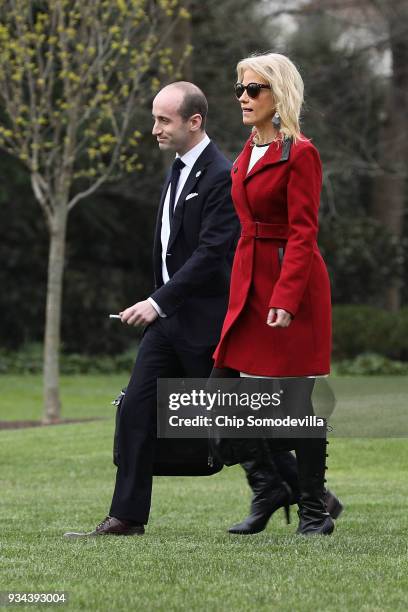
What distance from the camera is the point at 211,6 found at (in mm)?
25797

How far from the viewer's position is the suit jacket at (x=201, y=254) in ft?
20.8

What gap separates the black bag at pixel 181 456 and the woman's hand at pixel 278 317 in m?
1.01

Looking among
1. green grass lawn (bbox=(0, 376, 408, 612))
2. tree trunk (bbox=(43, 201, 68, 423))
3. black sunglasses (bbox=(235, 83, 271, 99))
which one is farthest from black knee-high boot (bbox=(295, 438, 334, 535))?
tree trunk (bbox=(43, 201, 68, 423))

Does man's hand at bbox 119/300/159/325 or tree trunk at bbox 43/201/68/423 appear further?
tree trunk at bbox 43/201/68/423

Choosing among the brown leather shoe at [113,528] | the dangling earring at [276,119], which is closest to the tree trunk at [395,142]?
the brown leather shoe at [113,528]

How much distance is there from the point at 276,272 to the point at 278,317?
11.0 inches

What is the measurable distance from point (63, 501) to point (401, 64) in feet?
68.4

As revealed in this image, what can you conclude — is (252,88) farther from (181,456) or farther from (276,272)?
(181,456)

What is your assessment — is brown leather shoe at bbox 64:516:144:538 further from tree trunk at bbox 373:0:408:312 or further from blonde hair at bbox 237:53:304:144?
tree trunk at bbox 373:0:408:312

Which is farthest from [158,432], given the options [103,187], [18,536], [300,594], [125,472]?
[103,187]

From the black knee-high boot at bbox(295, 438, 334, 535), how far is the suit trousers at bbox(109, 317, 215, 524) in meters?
0.72

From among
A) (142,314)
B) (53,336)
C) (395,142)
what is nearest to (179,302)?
(142,314)

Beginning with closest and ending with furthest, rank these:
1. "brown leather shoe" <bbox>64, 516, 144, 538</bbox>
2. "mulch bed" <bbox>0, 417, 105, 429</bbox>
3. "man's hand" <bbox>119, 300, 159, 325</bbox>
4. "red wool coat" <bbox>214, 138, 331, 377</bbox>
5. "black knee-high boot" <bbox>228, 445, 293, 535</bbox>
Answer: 1. "red wool coat" <bbox>214, 138, 331, 377</bbox>
2. "man's hand" <bbox>119, 300, 159, 325</bbox>
3. "brown leather shoe" <bbox>64, 516, 144, 538</bbox>
4. "black knee-high boot" <bbox>228, 445, 293, 535</bbox>
5. "mulch bed" <bbox>0, 417, 105, 429</bbox>

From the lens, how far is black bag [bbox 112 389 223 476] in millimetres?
6395
